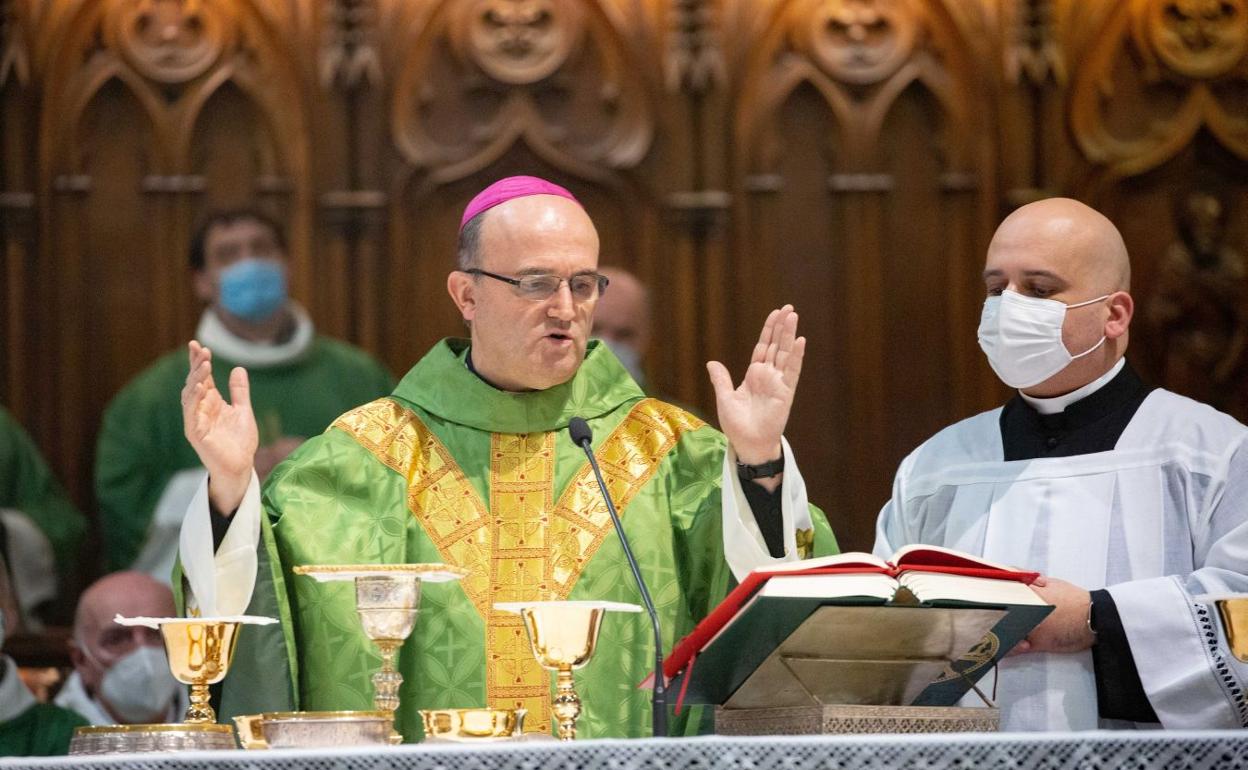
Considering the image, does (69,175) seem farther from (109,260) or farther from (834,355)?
(834,355)

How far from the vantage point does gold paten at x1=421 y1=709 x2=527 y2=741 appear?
3412 millimetres

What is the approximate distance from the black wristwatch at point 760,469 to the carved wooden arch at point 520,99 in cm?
371

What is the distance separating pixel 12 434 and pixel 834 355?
3.23m

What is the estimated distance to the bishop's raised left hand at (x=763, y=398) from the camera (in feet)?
13.3

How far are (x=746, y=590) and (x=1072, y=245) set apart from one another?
1.48 metres

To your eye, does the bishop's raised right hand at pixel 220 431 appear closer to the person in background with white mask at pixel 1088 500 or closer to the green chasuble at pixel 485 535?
the green chasuble at pixel 485 535

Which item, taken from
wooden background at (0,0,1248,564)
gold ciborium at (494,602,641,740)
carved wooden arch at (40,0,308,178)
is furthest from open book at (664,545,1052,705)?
carved wooden arch at (40,0,308,178)

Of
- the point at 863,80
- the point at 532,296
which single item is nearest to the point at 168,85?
the point at 863,80

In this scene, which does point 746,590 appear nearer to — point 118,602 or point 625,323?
point 118,602

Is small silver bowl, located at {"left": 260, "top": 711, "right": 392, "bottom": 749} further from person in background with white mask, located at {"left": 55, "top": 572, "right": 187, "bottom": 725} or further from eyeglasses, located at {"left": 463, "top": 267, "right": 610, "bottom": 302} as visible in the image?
person in background with white mask, located at {"left": 55, "top": 572, "right": 187, "bottom": 725}

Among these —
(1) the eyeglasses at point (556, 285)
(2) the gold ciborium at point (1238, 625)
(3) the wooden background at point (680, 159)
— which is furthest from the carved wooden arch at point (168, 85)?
(2) the gold ciborium at point (1238, 625)

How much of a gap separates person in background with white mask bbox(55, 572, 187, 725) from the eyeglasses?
2704mm

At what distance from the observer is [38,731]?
6.53 m

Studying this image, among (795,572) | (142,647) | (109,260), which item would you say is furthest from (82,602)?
(795,572)
